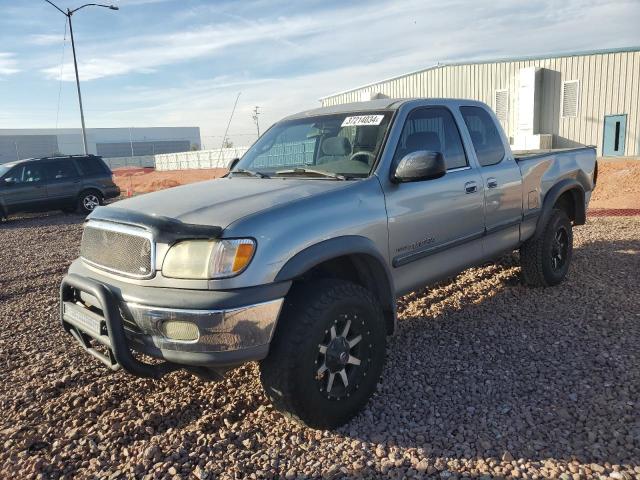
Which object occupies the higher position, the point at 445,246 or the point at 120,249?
the point at 120,249

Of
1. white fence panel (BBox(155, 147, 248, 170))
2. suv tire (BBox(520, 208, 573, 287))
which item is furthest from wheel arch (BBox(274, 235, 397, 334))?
white fence panel (BBox(155, 147, 248, 170))

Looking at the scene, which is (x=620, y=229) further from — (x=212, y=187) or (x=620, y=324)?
(x=212, y=187)

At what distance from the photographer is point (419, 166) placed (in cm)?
331

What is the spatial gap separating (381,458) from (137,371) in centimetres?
→ 138

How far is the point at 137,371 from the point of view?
8.91 feet

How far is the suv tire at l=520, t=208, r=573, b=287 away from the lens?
5.21 metres

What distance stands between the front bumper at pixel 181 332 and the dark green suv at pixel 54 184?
11574mm

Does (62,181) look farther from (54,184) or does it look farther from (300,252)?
(300,252)

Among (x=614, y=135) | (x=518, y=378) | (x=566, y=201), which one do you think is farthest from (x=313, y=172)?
(x=614, y=135)

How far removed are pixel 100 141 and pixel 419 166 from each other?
90443 millimetres

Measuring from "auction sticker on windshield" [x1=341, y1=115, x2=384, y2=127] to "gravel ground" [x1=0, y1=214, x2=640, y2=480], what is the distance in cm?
178

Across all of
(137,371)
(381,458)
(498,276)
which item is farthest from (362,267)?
(498,276)

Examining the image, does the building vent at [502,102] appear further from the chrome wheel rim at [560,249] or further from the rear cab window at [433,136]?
the rear cab window at [433,136]

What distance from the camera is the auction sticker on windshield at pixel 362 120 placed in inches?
149
